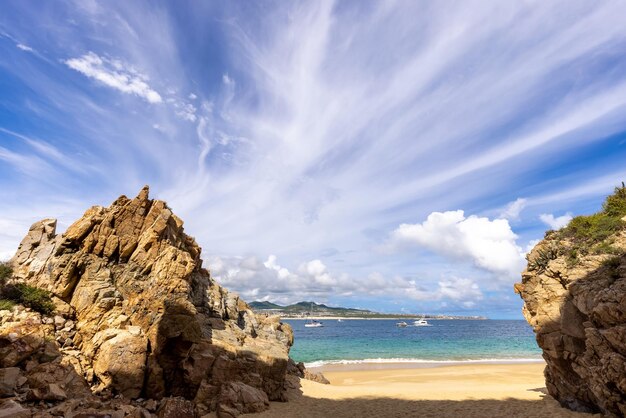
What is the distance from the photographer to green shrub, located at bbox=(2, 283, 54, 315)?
746 inches

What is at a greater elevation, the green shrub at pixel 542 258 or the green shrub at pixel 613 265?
the green shrub at pixel 542 258

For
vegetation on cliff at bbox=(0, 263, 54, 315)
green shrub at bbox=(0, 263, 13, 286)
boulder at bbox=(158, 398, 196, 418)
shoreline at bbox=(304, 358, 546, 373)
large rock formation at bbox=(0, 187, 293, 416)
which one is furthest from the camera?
shoreline at bbox=(304, 358, 546, 373)

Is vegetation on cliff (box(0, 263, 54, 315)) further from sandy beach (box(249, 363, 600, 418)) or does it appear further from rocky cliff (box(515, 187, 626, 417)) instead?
rocky cliff (box(515, 187, 626, 417))

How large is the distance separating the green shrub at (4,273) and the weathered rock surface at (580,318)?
2912cm

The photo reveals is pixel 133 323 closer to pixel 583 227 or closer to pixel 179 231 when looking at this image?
pixel 179 231

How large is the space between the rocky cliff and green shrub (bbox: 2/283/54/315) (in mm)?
26416

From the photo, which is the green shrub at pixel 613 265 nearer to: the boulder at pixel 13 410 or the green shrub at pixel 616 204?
the green shrub at pixel 616 204

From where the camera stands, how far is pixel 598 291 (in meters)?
15.8

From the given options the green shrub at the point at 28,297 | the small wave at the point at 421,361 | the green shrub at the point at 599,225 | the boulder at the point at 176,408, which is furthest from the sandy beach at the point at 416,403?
the small wave at the point at 421,361

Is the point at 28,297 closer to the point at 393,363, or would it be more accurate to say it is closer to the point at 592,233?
the point at 592,233

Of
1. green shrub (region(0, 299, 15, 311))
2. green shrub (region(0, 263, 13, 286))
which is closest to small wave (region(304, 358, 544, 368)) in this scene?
green shrub (region(0, 263, 13, 286))

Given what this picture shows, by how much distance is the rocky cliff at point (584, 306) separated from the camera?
14.4 metres

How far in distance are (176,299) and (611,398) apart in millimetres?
20769

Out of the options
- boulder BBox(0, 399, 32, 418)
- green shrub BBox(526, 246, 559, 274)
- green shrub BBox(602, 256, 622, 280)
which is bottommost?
boulder BBox(0, 399, 32, 418)
